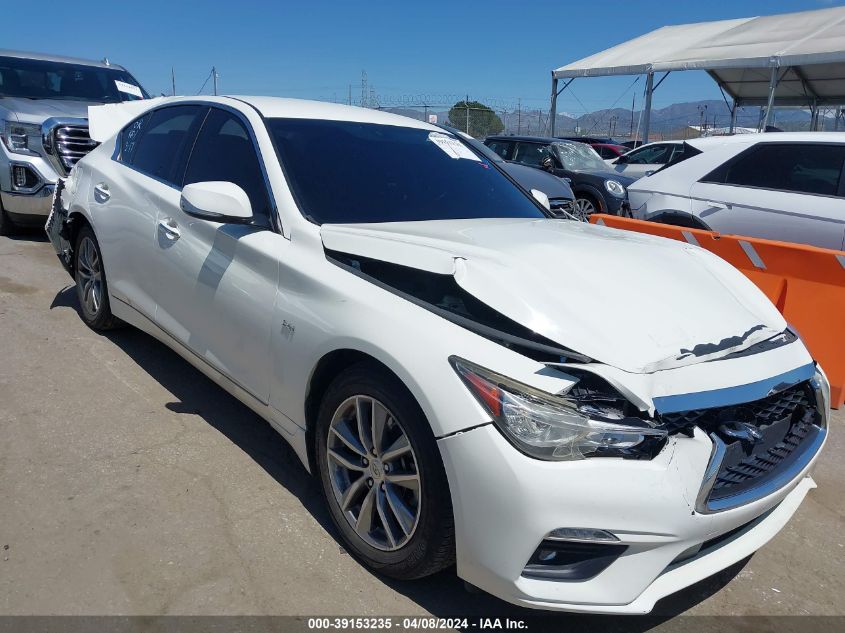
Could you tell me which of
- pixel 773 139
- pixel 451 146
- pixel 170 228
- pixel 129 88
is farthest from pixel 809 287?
pixel 129 88

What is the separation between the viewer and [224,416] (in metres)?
3.86

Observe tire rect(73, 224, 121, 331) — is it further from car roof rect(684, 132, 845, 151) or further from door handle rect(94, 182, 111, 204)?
car roof rect(684, 132, 845, 151)

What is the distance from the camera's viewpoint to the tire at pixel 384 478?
224 centimetres

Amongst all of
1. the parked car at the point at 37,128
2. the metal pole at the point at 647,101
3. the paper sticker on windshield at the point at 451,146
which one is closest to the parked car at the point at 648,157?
the metal pole at the point at 647,101

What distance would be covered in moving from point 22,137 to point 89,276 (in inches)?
138

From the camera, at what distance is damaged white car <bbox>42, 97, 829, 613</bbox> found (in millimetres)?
2062

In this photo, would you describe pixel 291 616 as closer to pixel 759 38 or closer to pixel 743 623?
pixel 743 623

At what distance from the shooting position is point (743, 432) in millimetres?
2234

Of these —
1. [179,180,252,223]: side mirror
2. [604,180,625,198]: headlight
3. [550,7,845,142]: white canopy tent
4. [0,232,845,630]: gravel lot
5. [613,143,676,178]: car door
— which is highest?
[550,7,845,142]: white canopy tent

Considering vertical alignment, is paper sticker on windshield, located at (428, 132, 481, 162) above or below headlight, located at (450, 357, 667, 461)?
above

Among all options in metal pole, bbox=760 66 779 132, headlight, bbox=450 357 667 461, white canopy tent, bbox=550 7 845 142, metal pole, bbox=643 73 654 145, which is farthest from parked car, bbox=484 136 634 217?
metal pole, bbox=643 73 654 145

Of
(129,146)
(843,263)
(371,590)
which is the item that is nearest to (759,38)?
(843,263)

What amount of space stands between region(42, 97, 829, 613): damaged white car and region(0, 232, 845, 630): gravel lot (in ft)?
0.90

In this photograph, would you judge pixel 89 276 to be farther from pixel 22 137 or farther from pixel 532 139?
pixel 532 139
